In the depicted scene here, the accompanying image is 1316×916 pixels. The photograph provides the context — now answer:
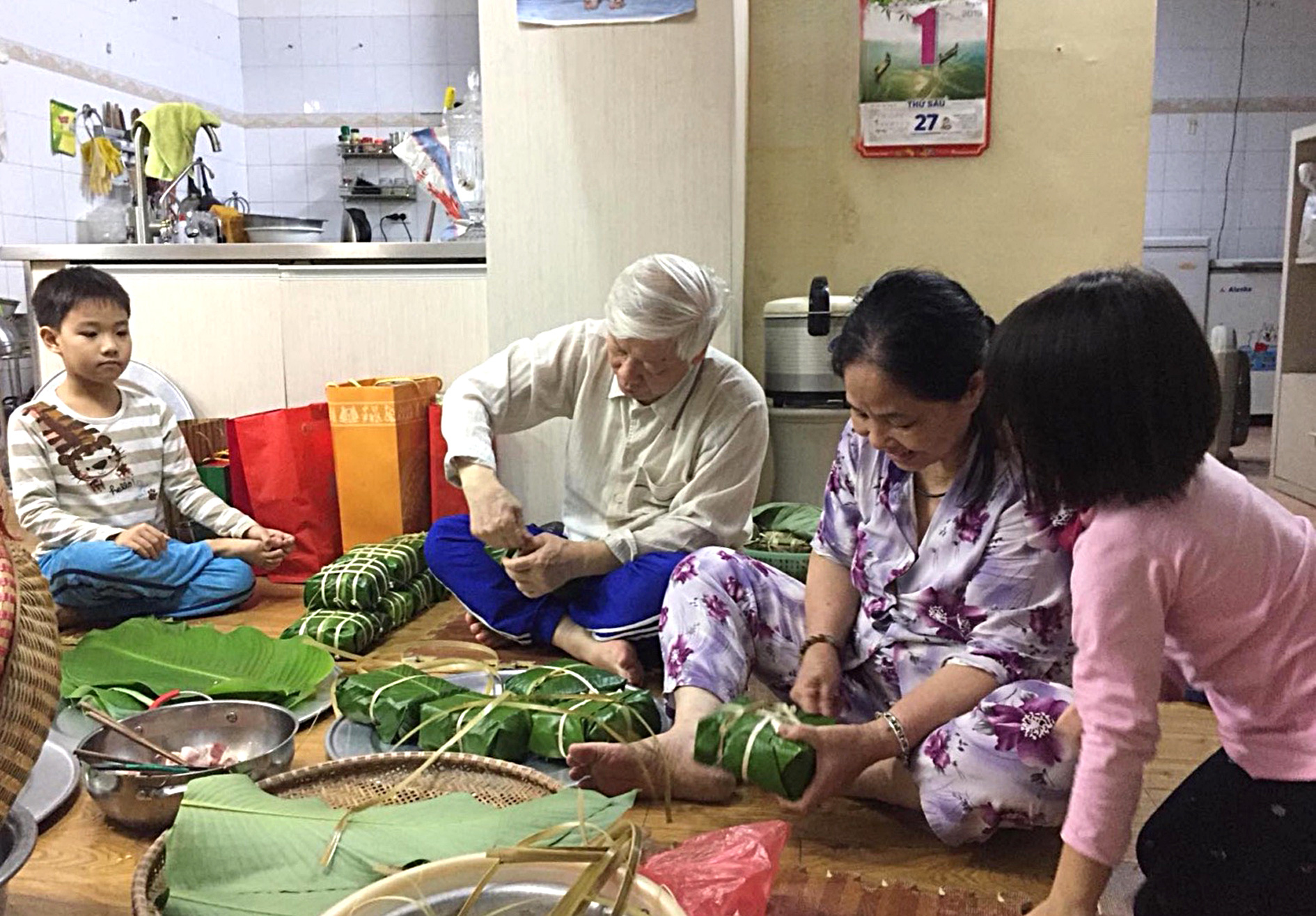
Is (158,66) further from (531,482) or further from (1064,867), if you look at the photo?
(1064,867)

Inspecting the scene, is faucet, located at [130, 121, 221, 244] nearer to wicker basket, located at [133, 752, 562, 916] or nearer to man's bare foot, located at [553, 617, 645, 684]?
man's bare foot, located at [553, 617, 645, 684]

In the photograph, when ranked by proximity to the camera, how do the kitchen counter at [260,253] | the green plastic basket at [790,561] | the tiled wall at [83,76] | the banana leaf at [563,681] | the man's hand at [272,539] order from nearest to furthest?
the banana leaf at [563,681] < the green plastic basket at [790,561] < the man's hand at [272,539] < the kitchen counter at [260,253] < the tiled wall at [83,76]

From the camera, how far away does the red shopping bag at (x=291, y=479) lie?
2.53m

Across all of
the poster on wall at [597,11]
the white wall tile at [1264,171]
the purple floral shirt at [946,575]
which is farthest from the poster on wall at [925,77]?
the white wall tile at [1264,171]

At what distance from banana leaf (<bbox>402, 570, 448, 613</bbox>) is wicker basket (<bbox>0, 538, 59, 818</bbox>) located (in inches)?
57.4

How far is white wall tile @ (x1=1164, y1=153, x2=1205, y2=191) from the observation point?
550 cm

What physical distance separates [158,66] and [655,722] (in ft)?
13.5

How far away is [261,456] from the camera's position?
2537mm

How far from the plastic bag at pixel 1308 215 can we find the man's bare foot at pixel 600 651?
9.66 feet

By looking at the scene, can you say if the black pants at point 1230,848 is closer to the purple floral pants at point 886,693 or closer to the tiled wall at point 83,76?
the purple floral pants at point 886,693

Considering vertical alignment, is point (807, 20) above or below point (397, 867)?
above

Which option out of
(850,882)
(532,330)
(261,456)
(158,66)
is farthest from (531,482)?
(158,66)

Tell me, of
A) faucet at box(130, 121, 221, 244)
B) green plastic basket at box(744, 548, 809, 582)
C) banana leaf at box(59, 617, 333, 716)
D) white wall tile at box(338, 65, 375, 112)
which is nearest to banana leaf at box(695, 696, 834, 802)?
banana leaf at box(59, 617, 333, 716)

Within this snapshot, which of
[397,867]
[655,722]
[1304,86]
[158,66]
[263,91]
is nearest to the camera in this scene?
[397,867]
